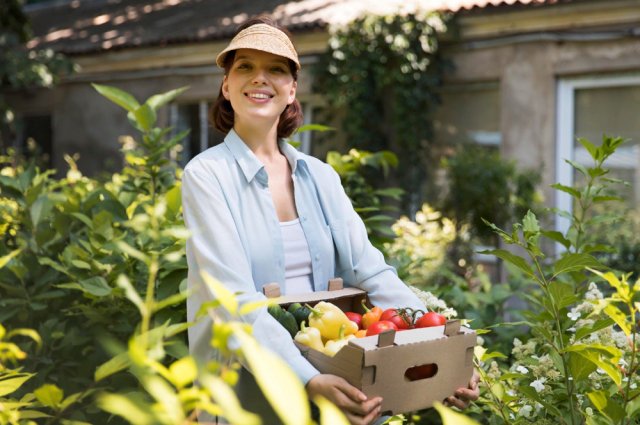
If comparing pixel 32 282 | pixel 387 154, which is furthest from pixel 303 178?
pixel 32 282

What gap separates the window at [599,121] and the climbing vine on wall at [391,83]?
4.54ft

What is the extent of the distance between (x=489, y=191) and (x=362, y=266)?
5.70m

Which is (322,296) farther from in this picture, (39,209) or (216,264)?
(39,209)

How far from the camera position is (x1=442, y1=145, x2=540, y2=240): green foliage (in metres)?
7.99

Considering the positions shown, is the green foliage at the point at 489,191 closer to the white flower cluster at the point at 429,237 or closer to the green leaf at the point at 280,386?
the white flower cluster at the point at 429,237

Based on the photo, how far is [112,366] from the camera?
1.26m

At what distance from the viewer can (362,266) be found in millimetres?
2465

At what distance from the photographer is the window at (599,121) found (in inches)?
318

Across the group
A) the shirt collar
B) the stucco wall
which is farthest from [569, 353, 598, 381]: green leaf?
the stucco wall

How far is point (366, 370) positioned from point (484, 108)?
7594mm

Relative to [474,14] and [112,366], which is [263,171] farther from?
[474,14]

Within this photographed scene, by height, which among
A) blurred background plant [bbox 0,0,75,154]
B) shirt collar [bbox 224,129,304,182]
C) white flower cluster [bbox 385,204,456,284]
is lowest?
white flower cluster [bbox 385,204,456,284]

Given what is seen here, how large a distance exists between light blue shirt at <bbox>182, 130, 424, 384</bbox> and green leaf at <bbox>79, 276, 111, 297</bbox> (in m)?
0.73

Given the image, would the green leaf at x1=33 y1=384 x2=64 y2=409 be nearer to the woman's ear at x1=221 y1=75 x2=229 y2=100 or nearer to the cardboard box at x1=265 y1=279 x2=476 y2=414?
the cardboard box at x1=265 y1=279 x2=476 y2=414
